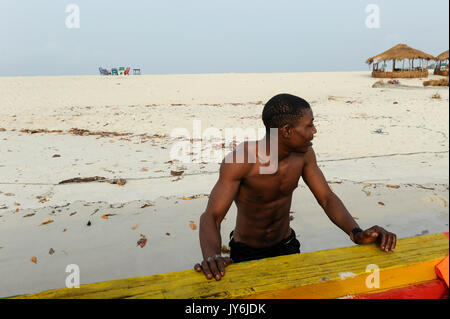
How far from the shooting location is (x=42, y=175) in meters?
6.41

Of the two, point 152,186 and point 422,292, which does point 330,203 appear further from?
point 152,186

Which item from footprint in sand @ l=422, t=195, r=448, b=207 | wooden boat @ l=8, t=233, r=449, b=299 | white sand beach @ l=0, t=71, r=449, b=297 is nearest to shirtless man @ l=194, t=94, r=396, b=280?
wooden boat @ l=8, t=233, r=449, b=299

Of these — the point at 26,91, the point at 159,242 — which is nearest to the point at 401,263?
the point at 159,242

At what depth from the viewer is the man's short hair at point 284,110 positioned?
6.51 feet

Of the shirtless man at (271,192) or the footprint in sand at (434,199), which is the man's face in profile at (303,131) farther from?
the footprint in sand at (434,199)

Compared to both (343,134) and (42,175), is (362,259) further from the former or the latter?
(343,134)

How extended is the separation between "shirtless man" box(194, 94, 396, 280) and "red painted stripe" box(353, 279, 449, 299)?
0.45m

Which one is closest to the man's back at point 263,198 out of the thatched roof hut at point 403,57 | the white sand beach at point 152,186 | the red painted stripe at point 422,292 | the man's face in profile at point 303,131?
the man's face in profile at point 303,131

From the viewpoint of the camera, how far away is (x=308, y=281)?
106 centimetres

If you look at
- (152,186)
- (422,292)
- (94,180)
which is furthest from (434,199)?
(94,180)

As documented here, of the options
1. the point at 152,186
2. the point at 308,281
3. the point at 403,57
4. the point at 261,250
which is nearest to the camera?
the point at 308,281

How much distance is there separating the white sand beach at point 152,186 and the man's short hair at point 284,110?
0.75 meters

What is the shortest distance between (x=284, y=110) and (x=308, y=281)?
1.17 metres

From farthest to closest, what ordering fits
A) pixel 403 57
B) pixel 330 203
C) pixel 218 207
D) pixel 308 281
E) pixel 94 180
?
1. pixel 403 57
2. pixel 94 180
3. pixel 330 203
4. pixel 218 207
5. pixel 308 281
